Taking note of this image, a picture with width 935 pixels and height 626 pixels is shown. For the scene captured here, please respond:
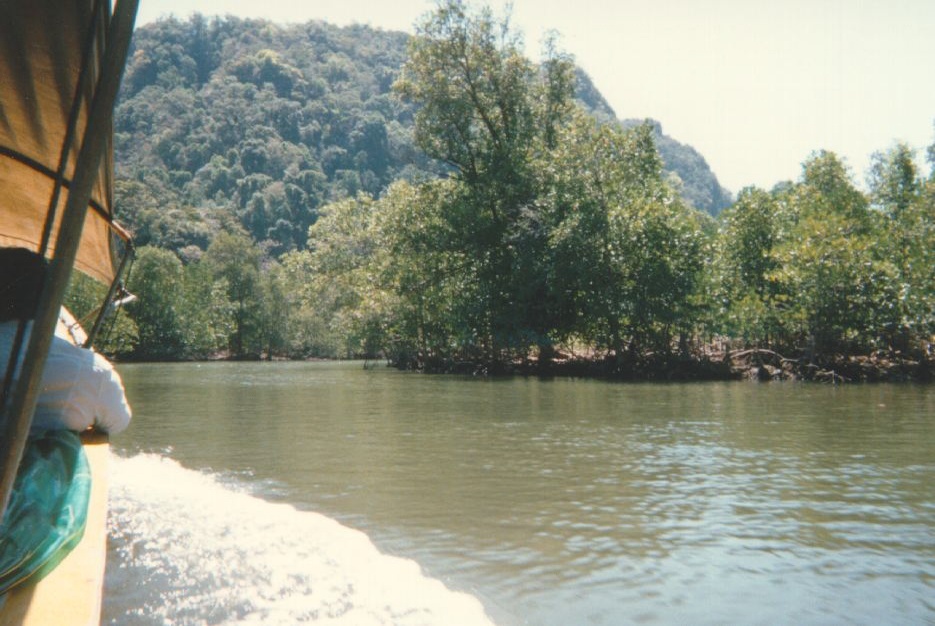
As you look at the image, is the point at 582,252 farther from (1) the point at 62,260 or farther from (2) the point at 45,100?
(1) the point at 62,260

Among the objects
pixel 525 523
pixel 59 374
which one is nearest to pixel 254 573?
pixel 59 374

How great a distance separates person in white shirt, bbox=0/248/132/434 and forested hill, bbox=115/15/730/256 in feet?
264

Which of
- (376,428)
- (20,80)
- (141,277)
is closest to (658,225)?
(376,428)

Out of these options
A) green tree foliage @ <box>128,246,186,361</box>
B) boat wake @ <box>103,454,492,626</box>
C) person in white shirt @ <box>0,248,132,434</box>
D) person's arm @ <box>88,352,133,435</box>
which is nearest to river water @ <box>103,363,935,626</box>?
boat wake @ <box>103,454,492,626</box>

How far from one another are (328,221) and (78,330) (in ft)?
124

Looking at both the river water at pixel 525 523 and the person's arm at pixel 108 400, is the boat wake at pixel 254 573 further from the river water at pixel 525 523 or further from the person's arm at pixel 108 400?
the person's arm at pixel 108 400

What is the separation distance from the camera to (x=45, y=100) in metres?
3.86

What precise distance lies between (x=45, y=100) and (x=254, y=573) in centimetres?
321

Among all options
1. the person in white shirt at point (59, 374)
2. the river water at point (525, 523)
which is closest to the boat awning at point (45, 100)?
the person in white shirt at point (59, 374)

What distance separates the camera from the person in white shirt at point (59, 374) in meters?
3.91

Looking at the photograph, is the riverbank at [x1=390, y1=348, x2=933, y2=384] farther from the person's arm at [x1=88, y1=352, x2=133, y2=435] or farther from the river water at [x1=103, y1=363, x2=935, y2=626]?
the person's arm at [x1=88, y1=352, x2=133, y2=435]

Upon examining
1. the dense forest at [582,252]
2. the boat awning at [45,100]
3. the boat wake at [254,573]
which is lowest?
the boat wake at [254,573]

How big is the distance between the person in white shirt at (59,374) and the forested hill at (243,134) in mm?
80568

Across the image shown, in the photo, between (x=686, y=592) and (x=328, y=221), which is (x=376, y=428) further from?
(x=328, y=221)
